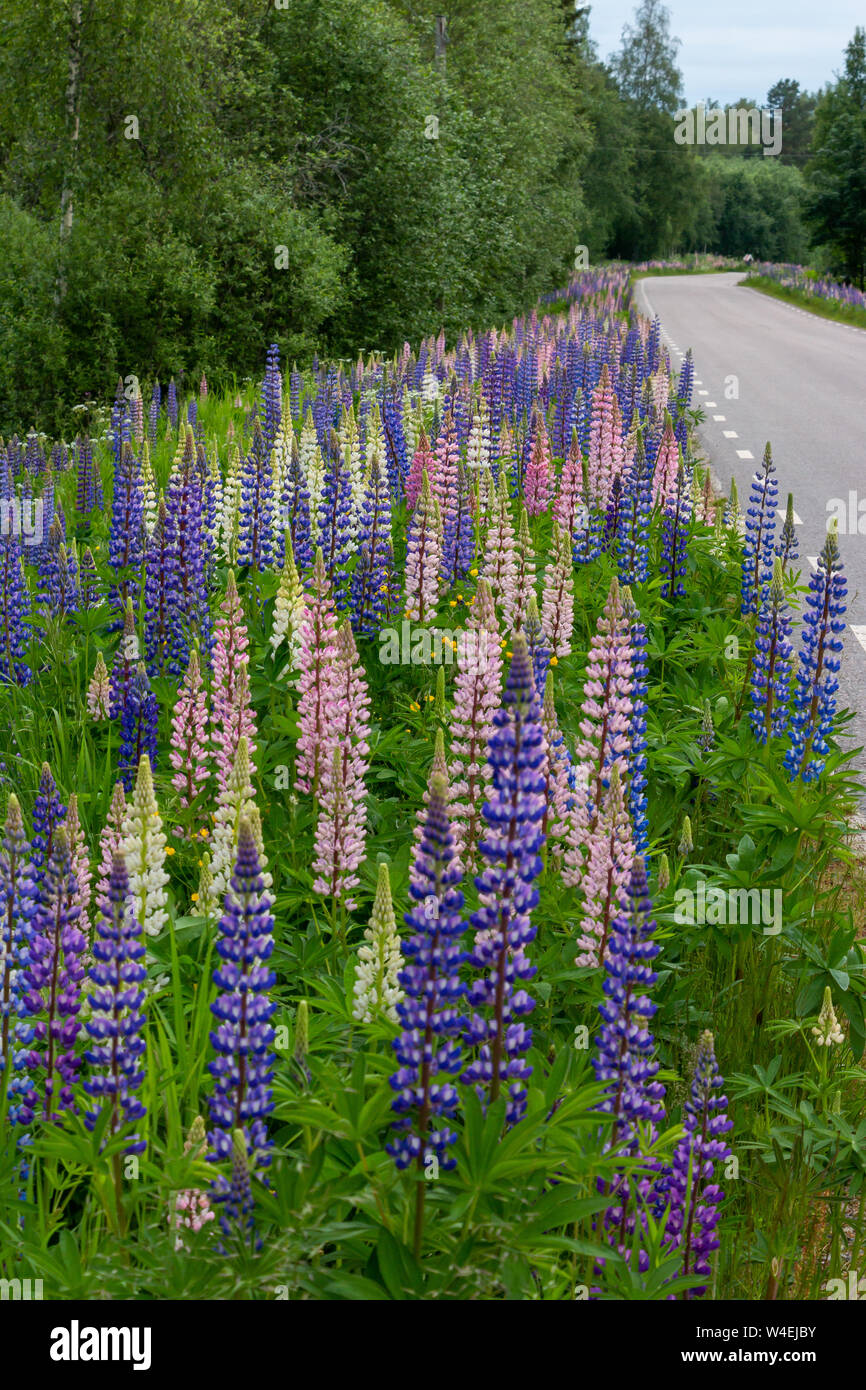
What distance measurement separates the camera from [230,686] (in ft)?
14.8

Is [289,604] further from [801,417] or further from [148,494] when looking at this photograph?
[801,417]

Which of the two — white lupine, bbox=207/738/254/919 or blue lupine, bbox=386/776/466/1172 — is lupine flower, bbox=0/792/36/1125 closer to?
white lupine, bbox=207/738/254/919

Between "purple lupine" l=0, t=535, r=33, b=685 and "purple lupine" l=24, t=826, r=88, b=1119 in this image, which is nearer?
"purple lupine" l=24, t=826, r=88, b=1119

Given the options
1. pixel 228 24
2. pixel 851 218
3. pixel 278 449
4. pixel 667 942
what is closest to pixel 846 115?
pixel 851 218

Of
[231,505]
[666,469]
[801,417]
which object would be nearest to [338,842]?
[231,505]

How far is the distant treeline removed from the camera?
17766 mm

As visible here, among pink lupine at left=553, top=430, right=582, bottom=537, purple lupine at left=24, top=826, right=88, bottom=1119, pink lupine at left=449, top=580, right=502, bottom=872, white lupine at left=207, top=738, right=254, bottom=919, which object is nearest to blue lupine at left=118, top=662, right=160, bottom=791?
white lupine at left=207, top=738, right=254, bottom=919

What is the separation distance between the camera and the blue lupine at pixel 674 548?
7391mm

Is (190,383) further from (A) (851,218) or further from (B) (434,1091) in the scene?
(A) (851,218)

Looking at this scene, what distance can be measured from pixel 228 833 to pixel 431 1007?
124 cm

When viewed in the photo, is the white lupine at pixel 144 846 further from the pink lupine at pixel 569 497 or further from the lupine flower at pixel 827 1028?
the pink lupine at pixel 569 497

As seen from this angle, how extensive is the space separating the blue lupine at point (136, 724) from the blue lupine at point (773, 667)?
2.51m

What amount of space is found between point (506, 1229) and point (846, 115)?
51.3 m

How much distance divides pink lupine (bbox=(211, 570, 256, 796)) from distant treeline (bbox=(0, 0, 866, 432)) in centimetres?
1305
